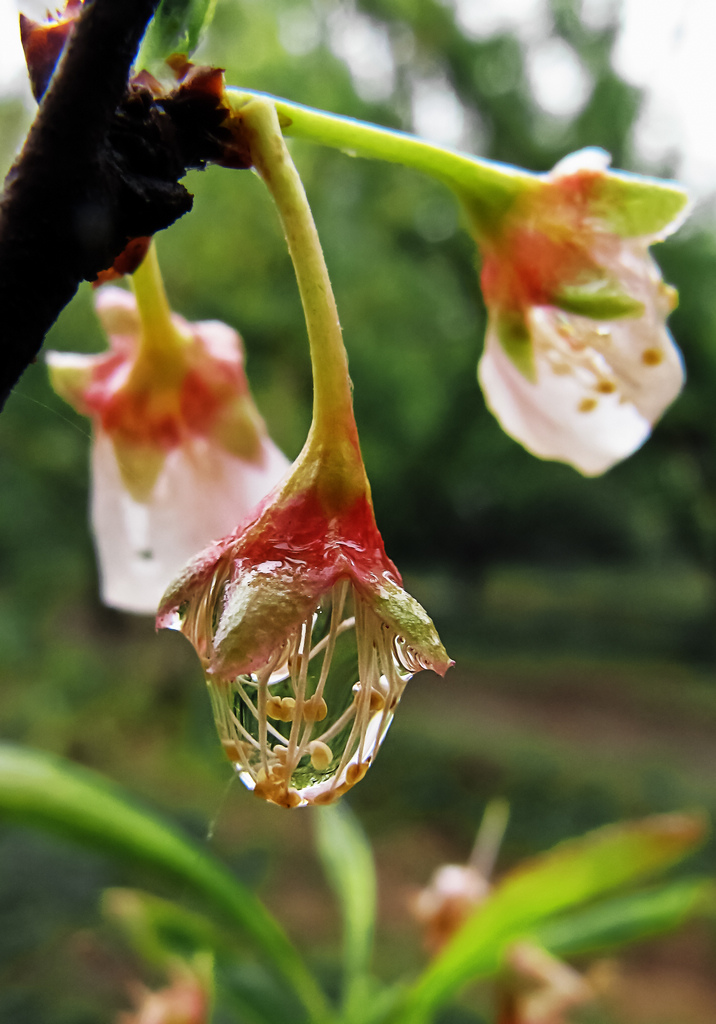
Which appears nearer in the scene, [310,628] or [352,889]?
[310,628]

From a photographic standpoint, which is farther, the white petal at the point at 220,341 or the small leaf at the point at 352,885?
the small leaf at the point at 352,885

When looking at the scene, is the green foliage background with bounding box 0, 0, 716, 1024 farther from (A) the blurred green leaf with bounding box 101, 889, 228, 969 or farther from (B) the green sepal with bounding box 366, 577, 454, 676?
(B) the green sepal with bounding box 366, 577, 454, 676

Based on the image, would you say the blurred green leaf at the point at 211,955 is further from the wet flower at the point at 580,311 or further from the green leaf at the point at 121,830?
the wet flower at the point at 580,311

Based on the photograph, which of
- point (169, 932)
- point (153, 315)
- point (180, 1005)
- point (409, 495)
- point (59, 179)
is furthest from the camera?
point (409, 495)

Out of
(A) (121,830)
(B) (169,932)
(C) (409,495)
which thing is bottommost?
(C) (409,495)

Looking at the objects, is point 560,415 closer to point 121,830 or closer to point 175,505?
point 175,505

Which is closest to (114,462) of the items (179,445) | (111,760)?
(179,445)

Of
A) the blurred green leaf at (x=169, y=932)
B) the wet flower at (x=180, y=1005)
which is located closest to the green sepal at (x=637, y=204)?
the wet flower at (x=180, y=1005)

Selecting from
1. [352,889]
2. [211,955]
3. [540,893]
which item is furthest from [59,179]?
[352,889]
